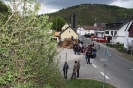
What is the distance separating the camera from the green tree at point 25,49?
209 inches

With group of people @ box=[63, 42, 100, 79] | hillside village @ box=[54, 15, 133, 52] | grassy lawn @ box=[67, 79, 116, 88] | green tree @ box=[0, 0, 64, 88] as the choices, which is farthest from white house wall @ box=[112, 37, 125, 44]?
green tree @ box=[0, 0, 64, 88]

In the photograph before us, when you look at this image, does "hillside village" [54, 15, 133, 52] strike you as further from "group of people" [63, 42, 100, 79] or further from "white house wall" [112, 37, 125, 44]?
"group of people" [63, 42, 100, 79]

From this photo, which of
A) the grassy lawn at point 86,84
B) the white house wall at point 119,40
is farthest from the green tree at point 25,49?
the white house wall at point 119,40

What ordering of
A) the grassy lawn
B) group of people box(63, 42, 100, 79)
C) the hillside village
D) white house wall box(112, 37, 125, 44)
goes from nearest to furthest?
the grassy lawn
group of people box(63, 42, 100, 79)
the hillside village
white house wall box(112, 37, 125, 44)

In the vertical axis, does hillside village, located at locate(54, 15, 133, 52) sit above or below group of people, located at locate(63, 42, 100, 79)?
above

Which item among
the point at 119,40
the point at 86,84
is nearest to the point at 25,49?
the point at 86,84

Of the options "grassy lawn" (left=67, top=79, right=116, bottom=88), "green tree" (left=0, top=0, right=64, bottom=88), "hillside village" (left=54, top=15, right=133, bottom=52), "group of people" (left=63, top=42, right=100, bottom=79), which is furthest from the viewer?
"hillside village" (left=54, top=15, right=133, bottom=52)

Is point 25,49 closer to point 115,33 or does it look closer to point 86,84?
point 86,84

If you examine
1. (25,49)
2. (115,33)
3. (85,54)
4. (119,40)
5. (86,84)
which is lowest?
(86,84)

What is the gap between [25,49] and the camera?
18.3ft

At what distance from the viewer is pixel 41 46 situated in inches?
242

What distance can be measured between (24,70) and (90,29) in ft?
360

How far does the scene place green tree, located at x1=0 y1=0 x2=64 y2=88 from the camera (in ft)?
17.4

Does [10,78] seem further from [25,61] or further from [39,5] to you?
[39,5]
